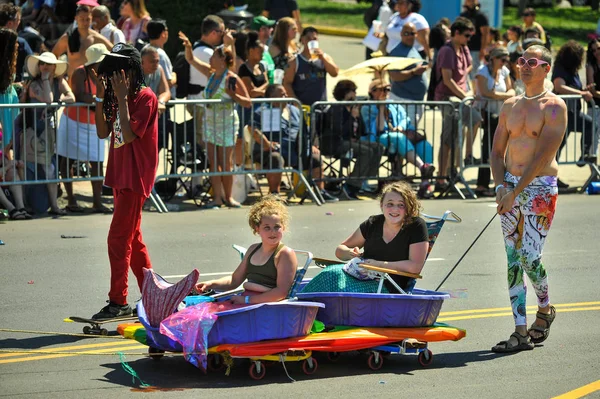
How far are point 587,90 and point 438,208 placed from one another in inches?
130

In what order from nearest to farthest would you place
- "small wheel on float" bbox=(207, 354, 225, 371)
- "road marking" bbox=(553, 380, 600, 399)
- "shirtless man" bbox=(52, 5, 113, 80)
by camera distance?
"road marking" bbox=(553, 380, 600, 399), "small wheel on float" bbox=(207, 354, 225, 371), "shirtless man" bbox=(52, 5, 113, 80)

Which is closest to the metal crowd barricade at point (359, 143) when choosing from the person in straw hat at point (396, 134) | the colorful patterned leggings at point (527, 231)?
the person in straw hat at point (396, 134)

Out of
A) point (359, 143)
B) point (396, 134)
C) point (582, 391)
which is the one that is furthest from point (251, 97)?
point (582, 391)

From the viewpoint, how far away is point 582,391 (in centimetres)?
723

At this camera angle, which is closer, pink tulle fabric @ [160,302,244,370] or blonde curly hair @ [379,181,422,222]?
pink tulle fabric @ [160,302,244,370]

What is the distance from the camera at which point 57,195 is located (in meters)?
14.3

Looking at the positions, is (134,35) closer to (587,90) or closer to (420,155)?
(420,155)

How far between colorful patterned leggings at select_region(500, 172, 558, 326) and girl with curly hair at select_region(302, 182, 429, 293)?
27.6 inches

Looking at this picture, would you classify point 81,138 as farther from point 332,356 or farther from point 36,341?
point 332,356

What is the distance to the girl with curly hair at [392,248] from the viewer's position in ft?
25.7

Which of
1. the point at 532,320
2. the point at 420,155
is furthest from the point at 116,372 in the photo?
the point at 420,155

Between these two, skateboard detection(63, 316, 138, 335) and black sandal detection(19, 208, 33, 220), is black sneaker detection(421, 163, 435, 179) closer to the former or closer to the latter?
black sandal detection(19, 208, 33, 220)

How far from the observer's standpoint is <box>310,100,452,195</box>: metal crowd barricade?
15.1 metres

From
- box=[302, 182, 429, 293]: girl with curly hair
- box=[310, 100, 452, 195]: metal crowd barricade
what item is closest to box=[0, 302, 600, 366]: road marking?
box=[302, 182, 429, 293]: girl with curly hair
